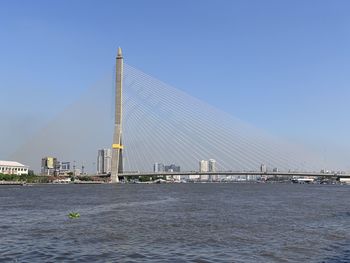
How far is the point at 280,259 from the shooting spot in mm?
17938

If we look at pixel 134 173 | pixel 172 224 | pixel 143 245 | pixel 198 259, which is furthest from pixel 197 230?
pixel 134 173

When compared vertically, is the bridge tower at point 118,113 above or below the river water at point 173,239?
above

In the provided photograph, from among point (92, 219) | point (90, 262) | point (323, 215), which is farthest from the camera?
point (323, 215)

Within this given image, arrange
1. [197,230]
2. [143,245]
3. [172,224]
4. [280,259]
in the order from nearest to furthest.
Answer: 1. [280,259]
2. [143,245]
3. [197,230]
4. [172,224]

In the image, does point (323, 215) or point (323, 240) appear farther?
point (323, 215)

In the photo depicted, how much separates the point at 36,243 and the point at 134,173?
394ft

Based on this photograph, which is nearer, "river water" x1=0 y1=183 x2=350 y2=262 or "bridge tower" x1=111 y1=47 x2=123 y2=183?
"river water" x1=0 y1=183 x2=350 y2=262

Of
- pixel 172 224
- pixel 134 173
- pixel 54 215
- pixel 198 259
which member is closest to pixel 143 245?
pixel 198 259

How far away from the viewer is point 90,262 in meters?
16.9

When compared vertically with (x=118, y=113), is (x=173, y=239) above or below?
below

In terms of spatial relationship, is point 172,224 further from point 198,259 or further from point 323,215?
point 323,215

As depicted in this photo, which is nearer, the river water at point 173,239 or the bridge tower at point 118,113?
the river water at point 173,239

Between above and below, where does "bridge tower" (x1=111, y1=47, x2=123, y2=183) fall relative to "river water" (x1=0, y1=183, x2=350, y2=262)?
above

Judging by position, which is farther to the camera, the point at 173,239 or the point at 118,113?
the point at 118,113
